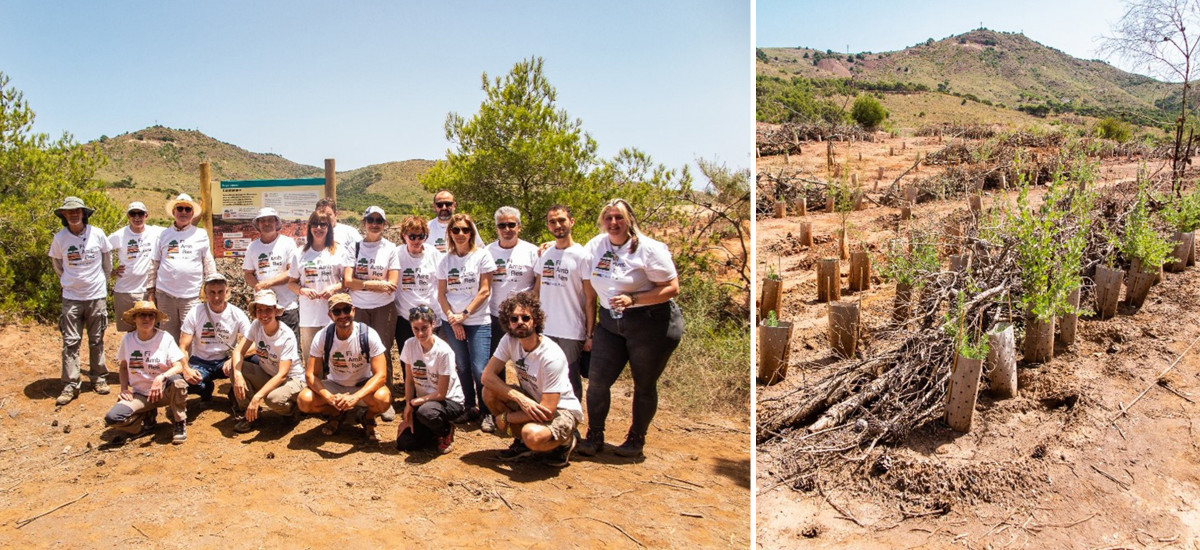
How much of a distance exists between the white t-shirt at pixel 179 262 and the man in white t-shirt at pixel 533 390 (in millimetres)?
2515

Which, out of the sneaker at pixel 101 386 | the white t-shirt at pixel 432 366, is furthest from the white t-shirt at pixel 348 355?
the sneaker at pixel 101 386

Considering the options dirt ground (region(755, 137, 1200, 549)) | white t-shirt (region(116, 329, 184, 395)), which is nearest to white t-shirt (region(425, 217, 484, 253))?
white t-shirt (region(116, 329, 184, 395))

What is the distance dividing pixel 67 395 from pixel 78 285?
0.73m

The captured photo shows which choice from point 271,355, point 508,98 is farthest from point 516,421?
point 508,98

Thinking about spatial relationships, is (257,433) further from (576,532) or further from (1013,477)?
(1013,477)

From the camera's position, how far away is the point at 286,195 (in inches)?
253

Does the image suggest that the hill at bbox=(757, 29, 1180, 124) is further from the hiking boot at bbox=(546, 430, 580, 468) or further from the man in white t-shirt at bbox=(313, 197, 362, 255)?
the hiking boot at bbox=(546, 430, 580, 468)

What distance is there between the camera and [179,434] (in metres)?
4.36

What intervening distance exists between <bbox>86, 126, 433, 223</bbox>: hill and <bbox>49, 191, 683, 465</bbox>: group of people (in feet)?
90.6

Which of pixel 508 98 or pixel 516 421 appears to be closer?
pixel 516 421

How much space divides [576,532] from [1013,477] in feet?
7.64

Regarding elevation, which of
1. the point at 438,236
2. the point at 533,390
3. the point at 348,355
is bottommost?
the point at 533,390

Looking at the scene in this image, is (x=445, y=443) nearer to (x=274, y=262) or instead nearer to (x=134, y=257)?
(x=274, y=262)

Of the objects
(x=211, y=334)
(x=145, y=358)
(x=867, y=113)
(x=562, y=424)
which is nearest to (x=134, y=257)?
(x=211, y=334)
